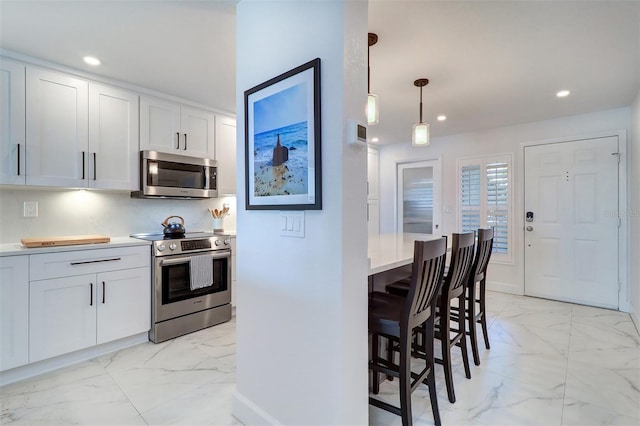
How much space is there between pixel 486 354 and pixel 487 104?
2521mm

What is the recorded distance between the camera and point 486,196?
4516 mm

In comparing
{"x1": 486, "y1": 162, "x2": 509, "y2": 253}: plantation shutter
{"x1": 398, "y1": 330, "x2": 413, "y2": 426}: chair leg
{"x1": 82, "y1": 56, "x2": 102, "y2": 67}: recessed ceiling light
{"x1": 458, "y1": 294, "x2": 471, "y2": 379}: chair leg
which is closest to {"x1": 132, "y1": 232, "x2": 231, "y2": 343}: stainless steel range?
{"x1": 82, "y1": 56, "x2": 102, "y2": 67}: recessed ceiling light

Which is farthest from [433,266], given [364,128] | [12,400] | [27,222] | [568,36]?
[27,222]

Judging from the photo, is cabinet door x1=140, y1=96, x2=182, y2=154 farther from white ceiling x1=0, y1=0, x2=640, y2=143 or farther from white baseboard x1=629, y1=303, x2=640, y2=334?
white baseboard x1=629, y1=303, x2=640, y2=334

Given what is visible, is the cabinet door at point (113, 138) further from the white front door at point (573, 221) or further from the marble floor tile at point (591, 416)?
the white front door at point (573, 221)

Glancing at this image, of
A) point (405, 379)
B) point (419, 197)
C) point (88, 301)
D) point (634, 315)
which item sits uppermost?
point (419, 197)

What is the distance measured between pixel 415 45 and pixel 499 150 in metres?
2.91

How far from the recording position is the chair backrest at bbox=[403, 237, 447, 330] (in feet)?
5.04

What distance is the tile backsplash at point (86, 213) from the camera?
2.58 metres

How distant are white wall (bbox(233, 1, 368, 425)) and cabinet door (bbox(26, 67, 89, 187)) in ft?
6.09

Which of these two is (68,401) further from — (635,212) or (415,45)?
(635,212)

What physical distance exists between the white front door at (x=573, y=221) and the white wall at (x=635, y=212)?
0.18 m

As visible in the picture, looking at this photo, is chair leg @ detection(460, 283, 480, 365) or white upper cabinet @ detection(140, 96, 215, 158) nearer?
chair leg @ detection(460, 283, 480, 365)

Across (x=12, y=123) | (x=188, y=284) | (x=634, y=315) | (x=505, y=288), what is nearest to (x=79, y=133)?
(x=12, y=123)
